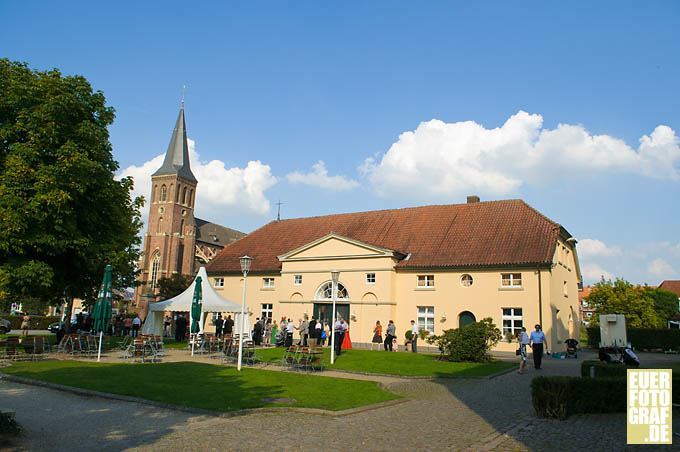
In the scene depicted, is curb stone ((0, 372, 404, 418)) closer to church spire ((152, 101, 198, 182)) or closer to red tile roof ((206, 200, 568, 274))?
red tile roof ((206, 200, 568, 274))

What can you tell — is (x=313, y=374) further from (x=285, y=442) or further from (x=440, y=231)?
(x=440, y=231)

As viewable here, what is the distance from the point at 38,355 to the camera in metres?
19.7

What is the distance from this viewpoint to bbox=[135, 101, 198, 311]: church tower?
81.6m

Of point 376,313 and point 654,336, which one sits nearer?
Answer: point 376,313

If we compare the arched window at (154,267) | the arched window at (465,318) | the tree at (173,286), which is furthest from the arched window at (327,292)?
the arched window at (154,267)

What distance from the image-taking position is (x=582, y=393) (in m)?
11.3

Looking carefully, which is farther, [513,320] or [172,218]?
[172,218]

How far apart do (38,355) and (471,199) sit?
2876cm

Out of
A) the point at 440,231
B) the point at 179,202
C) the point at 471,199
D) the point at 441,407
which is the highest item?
the point at 179,202

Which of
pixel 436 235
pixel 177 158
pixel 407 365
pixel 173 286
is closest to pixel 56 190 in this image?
pixel 407 365

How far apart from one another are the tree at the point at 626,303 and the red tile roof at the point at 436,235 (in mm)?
21571

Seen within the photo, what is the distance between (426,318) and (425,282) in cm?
220

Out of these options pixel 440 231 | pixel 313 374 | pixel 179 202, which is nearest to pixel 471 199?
pixel 440 231

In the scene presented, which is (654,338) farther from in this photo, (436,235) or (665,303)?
(665,303)
